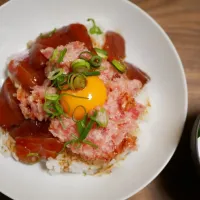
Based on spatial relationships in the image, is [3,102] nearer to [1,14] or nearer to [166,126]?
[1,14]

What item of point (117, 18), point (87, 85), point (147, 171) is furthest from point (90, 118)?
point (117, 18)

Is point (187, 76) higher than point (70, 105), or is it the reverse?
point (70, 105)

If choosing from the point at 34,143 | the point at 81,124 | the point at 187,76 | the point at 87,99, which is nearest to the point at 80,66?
the point at 87,99

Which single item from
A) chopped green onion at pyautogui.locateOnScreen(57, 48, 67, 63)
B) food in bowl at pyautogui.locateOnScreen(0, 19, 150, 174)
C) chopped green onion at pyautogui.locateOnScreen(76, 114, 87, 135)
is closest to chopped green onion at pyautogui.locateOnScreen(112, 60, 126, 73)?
food in bowl at pyautogui.locateOnScreen(0, 19, 150, 174)

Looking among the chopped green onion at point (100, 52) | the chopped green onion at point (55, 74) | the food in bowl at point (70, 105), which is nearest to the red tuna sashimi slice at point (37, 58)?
the food in bowl at point (70, 105)

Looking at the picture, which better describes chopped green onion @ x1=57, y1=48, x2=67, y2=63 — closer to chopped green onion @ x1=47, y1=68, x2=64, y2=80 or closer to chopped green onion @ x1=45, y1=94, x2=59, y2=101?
chopped green onion @ x1=47, y1=68, x2=64, y2=80

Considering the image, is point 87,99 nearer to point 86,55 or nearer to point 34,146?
point 86,55

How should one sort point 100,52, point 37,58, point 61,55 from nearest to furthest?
point 61,55 → point 37,58 → point 100,52
